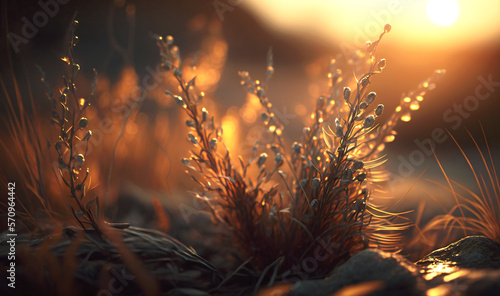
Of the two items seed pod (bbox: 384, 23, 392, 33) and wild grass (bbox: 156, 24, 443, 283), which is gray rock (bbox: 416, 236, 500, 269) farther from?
seed pod (bbox: 384, 23, 392, 33)

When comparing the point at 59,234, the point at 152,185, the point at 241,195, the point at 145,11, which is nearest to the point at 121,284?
the point at 59,234

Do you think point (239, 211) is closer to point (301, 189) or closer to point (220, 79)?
point (301, 189)

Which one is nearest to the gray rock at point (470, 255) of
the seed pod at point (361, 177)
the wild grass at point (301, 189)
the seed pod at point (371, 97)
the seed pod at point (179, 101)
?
the wild grass at point (301, 189)

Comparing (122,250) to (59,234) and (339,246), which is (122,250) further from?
(339,246)

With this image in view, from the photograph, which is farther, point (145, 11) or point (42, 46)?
point (145, 11)

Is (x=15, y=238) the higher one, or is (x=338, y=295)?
(x=15, y=238)

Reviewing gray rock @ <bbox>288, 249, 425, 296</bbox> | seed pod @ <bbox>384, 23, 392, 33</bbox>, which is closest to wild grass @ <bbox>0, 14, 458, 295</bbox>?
seed pod @ <bbox>384, 23, 392, 33</bbox>

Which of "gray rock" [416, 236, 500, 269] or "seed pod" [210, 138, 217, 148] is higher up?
"seed pod" [210, 138, 217, 148]
